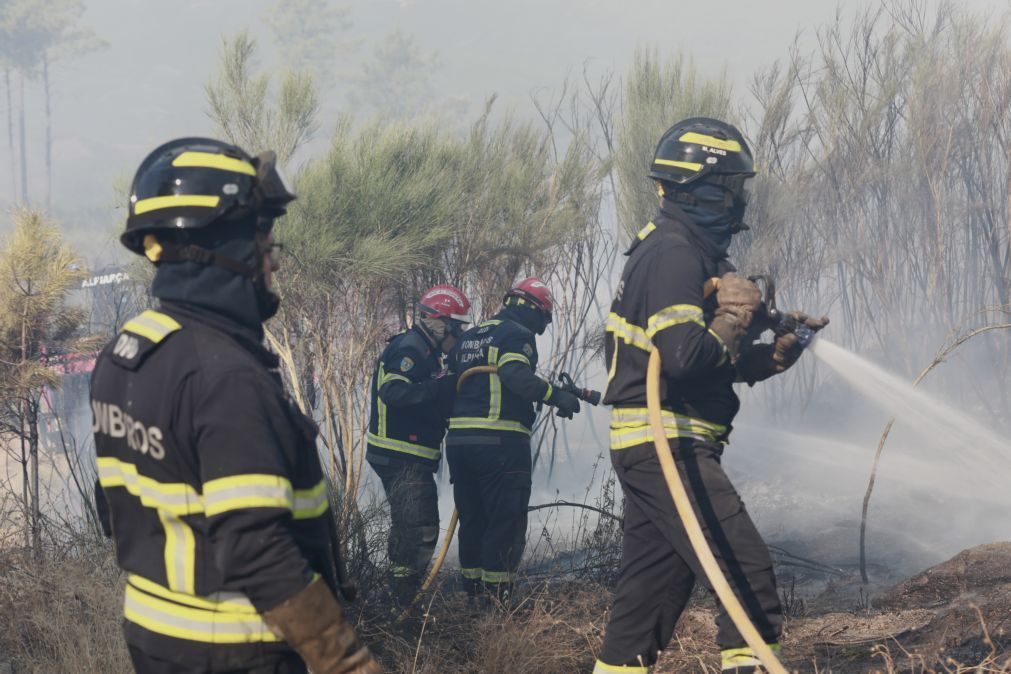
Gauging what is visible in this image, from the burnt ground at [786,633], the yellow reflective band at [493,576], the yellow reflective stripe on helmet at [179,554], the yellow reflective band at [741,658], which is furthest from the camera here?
the yellow reflective band at [493,576]

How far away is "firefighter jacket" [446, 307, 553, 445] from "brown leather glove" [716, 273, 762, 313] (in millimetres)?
3062

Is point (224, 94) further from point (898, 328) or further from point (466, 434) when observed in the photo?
point (898, 328)

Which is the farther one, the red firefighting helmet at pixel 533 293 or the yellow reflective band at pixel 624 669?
the red firefighting helmet at pixel 533 293

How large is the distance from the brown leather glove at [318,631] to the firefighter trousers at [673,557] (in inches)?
54.0

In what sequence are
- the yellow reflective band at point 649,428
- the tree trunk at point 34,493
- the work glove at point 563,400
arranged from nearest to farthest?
the yellow reflective band at point 649,428, the tree trunk at point 34,493, the work glove at point 563,400

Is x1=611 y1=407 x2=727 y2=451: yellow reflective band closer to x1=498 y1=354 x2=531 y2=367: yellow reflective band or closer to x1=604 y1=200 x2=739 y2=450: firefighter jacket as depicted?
x1=604 y1=200 x2=739 y2=450: firefighter jacket

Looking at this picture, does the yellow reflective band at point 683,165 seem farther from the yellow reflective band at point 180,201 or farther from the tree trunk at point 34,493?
the tree trunk at point 34,493

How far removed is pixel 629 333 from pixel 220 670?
176cm

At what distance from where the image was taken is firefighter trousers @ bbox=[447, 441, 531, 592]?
616 cm

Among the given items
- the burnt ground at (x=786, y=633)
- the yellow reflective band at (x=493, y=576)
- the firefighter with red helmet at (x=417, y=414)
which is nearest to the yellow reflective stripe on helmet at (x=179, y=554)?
the burnt ground at (x=786, y=633)

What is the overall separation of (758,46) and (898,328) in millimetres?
101963

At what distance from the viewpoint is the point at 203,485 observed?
6.11ft

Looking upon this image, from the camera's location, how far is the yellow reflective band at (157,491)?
190cm

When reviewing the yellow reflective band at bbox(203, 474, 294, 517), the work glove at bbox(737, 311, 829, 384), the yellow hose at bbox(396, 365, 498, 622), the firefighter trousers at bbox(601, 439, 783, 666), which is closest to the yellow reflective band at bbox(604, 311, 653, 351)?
the firefighter trousers at bbox(601, 439, 783, 666)
